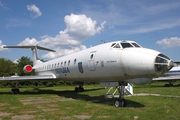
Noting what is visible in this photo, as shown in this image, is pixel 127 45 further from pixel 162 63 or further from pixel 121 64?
pixel 162 63

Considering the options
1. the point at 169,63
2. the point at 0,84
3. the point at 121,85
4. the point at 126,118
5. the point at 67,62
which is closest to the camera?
the point at 126,118

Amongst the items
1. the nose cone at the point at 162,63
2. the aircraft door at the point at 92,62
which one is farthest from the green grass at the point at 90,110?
the aircraft door at the point at 92,62

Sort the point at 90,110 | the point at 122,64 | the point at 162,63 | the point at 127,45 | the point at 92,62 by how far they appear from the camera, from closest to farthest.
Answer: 1. the point at 162,63
2. the point at 90,110
3. the point at 122,64
4. the point at 127,45
5. the point at 92,62

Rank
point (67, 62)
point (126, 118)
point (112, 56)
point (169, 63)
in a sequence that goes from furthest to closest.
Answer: point (67, 62) → point (112, 56) → point (169, 63) → point (126, 118)

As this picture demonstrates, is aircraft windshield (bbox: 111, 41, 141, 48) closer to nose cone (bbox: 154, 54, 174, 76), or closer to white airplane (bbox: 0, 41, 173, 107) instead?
white airplane (bbox: 0, 41, 173, 107)

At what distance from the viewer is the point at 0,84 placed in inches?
1515

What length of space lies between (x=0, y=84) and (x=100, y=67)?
113ft

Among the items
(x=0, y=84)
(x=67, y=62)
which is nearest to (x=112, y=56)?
(x=67, y=62)

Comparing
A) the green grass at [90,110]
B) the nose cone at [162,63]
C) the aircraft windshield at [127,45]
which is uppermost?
the aircraft windshield at [127,45]

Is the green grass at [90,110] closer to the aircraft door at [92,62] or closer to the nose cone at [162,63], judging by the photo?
the nose cone at [162,63]

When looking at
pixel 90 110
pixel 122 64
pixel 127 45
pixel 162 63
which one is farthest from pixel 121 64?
pixel 90 110

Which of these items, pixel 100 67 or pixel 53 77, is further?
pixel 53 77

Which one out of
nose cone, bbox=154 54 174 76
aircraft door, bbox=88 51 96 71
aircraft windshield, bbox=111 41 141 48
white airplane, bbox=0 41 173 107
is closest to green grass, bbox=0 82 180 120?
white airplane, bbox=0 41 173 107

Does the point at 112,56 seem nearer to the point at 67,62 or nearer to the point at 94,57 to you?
the point at 94,57
